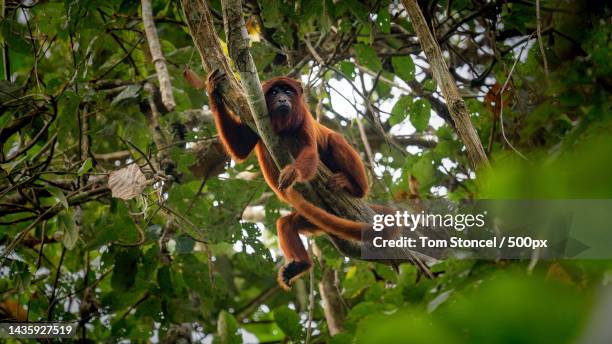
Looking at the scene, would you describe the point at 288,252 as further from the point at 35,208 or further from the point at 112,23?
the point at 112,23

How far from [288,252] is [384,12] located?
6.60 feet

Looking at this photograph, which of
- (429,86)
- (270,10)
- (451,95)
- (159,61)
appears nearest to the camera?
(451,95)

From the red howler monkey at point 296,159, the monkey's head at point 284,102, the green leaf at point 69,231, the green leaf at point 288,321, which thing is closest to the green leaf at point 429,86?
the red howler monkey at point 296,159

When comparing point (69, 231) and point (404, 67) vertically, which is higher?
point (404, 67)

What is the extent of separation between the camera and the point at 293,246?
15.7ft

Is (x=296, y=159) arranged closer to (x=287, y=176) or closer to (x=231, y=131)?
(x=287, y=176)

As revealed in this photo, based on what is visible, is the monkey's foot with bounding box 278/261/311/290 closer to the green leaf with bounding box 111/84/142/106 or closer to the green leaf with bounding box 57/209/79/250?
the green leaf with bounding box 57/209/79/250

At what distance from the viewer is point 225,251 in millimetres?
7141

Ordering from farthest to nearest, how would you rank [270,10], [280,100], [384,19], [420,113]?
[420,113] → [384,19] → [270,10] → [280,100]

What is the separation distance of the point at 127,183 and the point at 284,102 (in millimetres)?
1202

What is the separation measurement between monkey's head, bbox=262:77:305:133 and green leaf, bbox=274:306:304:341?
4.39 ft

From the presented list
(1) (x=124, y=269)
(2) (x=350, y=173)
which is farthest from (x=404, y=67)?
(1) (x=124, y=269)

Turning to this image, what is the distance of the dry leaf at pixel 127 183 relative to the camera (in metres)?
3.60

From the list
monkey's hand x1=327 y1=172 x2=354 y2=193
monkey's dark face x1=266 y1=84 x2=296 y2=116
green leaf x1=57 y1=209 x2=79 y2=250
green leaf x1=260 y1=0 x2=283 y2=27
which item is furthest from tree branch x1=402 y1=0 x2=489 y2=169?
green leaf x1=57 y1=209 x2=79 y2=250
